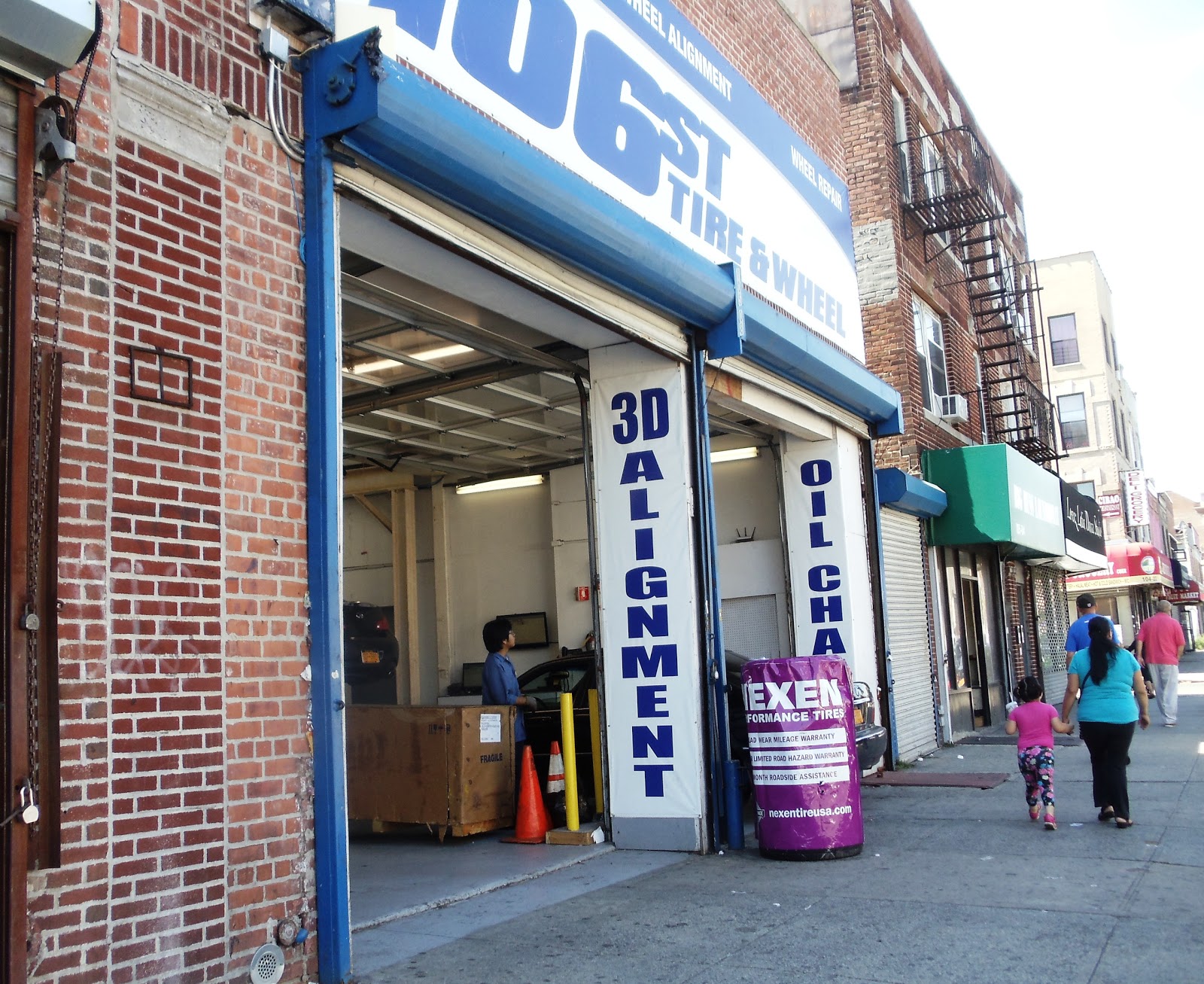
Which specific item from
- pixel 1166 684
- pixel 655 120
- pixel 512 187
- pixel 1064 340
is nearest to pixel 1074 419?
pixel 1064 340

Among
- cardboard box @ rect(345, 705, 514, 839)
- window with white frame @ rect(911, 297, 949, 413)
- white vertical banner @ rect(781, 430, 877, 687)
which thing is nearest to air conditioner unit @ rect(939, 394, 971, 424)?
window with white frame @ rect(911, 297, 949, 413)

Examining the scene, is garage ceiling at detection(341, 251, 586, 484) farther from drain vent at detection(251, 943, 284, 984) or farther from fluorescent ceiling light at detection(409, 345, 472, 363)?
drain vent at detection(251, 943, 284, 984)

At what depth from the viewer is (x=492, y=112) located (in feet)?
22.5

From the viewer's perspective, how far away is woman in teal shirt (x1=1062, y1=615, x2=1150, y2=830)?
28.0ft

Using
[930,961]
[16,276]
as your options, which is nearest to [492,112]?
[16,276]


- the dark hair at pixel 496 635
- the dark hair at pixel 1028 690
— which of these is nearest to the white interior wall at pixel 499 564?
the dark hair at pixel 496 635

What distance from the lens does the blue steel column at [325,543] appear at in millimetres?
5062

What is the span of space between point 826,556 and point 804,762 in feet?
17.3

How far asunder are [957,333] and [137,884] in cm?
1792

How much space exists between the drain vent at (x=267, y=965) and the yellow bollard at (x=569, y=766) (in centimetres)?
438

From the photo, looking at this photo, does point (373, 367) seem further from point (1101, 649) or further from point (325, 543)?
point (1101, 649)

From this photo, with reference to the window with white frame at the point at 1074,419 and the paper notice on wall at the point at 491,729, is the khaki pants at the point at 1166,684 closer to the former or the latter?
the paper notice on wall at the point at 491,729

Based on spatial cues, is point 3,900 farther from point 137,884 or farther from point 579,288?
point 579,288

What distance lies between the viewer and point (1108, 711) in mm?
8555
